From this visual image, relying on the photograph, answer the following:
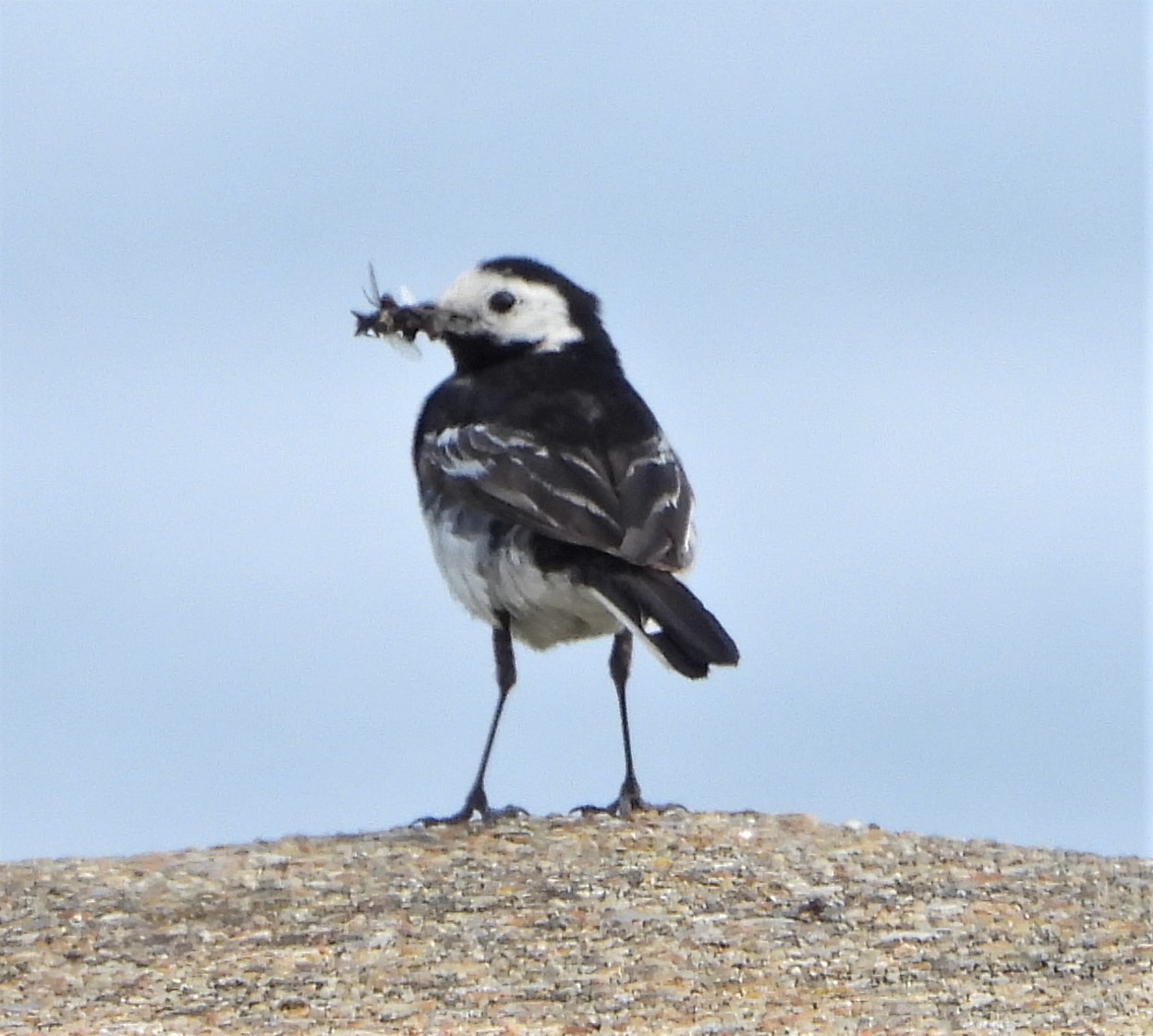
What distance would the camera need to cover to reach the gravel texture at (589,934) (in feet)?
30.8

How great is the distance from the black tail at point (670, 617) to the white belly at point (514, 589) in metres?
0.21

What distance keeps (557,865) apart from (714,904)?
93cm

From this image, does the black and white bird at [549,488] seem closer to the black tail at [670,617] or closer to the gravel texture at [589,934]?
the black tail at [670,617]

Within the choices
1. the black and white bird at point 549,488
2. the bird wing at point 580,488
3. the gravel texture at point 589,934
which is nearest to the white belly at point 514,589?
the black and white bird at point 549,488

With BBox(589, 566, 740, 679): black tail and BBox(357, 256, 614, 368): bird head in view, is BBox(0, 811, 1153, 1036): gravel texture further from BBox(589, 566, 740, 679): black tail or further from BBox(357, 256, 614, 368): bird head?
BBox(357, 256, 614, 368): bird head

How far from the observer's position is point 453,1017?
9.30 meters

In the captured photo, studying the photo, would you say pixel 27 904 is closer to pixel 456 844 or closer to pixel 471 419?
pixel 456 844

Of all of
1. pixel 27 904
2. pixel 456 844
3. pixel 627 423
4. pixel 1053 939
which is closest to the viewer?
pixel 1053 939

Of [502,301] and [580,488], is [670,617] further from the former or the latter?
[502,301]

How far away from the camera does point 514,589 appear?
506 inches

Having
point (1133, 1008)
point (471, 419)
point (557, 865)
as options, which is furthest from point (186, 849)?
point (1133, 1008)

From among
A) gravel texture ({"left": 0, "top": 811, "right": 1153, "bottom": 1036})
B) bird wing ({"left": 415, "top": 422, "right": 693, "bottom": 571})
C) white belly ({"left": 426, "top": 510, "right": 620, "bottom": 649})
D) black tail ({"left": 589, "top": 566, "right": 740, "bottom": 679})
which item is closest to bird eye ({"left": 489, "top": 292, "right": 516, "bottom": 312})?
bird wing ({"left": 415, "top": 422, "right": 693, "bottom": 571})

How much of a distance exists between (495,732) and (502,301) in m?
2.38

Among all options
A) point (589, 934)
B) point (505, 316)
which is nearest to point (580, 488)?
point (505, 316)
